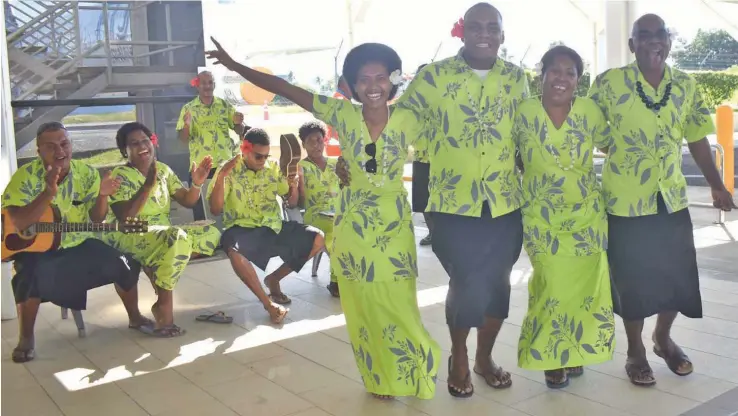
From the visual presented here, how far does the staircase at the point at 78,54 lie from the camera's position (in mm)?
7238

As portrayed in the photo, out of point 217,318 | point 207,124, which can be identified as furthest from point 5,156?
point 207,124

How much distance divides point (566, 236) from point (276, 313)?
200 cm

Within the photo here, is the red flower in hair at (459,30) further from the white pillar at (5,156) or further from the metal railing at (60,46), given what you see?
the metal railing at (60,46)

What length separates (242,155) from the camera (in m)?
4.69

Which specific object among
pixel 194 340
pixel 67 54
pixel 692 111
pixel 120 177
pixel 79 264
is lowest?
pixel 194 340

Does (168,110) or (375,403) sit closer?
(375,403)

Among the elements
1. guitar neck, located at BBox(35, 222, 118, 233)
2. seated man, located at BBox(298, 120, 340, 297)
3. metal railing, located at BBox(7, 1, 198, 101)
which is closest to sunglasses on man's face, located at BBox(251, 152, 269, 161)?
seated man, located at BBox(298, 120, 340, 297)

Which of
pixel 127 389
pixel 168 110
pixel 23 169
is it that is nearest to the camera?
pixel 127 389

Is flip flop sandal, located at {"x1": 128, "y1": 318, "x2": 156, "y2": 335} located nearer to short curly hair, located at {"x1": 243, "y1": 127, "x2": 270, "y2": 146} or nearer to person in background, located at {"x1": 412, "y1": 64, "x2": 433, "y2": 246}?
short curly hair, located at {"x1": 243, "y1": 127, "x2": 270, "y2": 146}

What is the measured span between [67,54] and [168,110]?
134 cm

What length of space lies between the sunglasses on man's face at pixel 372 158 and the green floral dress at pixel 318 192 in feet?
7.11

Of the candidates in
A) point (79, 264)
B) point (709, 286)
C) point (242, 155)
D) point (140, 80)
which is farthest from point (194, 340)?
point (140, 80)

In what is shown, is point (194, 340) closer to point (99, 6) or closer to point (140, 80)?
point (140, 80)

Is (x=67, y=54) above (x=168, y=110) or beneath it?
above
